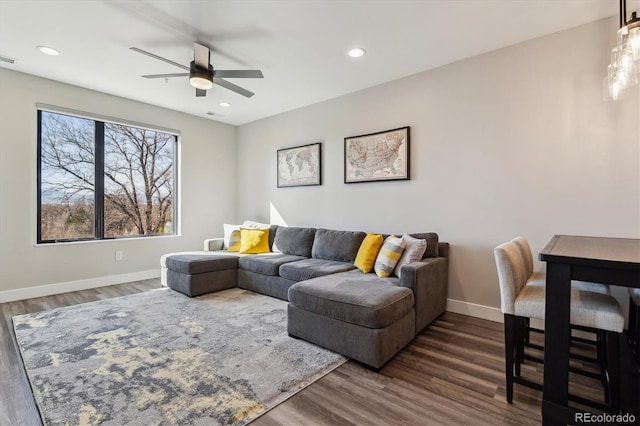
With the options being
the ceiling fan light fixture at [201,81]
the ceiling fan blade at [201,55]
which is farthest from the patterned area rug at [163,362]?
the ceiling fan blade at [201,55]

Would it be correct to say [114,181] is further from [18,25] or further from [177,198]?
[18,25]

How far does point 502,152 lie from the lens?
115 inches

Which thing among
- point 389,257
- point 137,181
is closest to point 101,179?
point 137,181

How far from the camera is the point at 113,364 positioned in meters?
2.14

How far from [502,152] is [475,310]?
5.30 ft

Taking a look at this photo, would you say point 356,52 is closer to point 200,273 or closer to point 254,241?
point 254,241

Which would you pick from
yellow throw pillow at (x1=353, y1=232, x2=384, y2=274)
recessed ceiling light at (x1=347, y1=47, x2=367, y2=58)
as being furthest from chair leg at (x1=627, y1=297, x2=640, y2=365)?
recessed ceiling light at (x1=347, y1=47, x2=367, y2=58)

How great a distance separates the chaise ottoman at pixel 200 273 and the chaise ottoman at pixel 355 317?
166 centimetres

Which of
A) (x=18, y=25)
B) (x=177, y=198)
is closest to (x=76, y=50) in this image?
(x=18, y=25)

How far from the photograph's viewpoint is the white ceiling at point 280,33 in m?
2.35

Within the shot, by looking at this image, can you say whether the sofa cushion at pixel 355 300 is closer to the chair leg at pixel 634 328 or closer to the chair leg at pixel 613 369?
the chair leg at pixel 613 369

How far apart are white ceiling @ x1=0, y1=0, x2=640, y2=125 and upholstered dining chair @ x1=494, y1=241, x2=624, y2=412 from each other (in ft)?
6.29

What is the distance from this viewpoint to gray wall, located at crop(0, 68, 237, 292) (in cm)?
357
